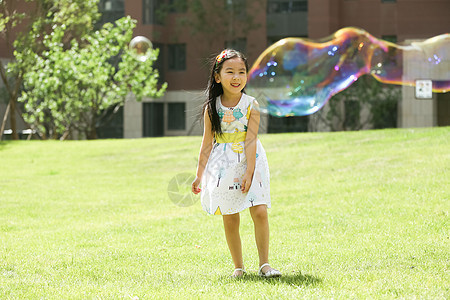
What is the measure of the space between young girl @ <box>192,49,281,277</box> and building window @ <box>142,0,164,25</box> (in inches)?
1309

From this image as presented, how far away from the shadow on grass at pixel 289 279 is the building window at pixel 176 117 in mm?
34384

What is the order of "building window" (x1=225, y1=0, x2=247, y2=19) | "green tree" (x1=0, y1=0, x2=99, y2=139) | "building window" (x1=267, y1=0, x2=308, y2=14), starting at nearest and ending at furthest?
"green tree" (x1=0, y1=0, x2=99, y2=139), "building window" (x1=267, y1=0, x2=308, y2=14), "building window" (x1=225, y1=0, x2=247, y2=19)

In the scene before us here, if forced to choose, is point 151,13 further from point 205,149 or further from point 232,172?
point 232,172

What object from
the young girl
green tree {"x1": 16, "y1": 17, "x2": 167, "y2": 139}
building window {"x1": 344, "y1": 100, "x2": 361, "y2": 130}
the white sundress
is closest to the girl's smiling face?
the young girl

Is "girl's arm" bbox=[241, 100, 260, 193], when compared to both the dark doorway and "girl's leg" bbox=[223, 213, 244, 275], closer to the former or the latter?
"girl's leg" bbox=[223, 213, 244, 275]

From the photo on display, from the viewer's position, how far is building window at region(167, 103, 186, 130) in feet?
130

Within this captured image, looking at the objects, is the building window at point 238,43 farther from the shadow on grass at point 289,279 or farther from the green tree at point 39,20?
A: the shadow on grass at point 289,279

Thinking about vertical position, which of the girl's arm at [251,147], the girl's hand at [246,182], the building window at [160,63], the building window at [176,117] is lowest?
the building window at [176,117]

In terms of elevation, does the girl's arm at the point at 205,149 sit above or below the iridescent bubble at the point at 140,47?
below

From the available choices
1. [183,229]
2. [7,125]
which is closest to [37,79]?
[7,125]

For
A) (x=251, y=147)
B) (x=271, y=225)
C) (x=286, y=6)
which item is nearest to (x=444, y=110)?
(x=286, y=6)

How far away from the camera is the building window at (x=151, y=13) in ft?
125

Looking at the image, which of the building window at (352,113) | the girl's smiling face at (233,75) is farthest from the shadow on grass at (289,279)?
the building window at (352,113)

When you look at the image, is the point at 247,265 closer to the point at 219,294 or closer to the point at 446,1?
the point at 219,294
